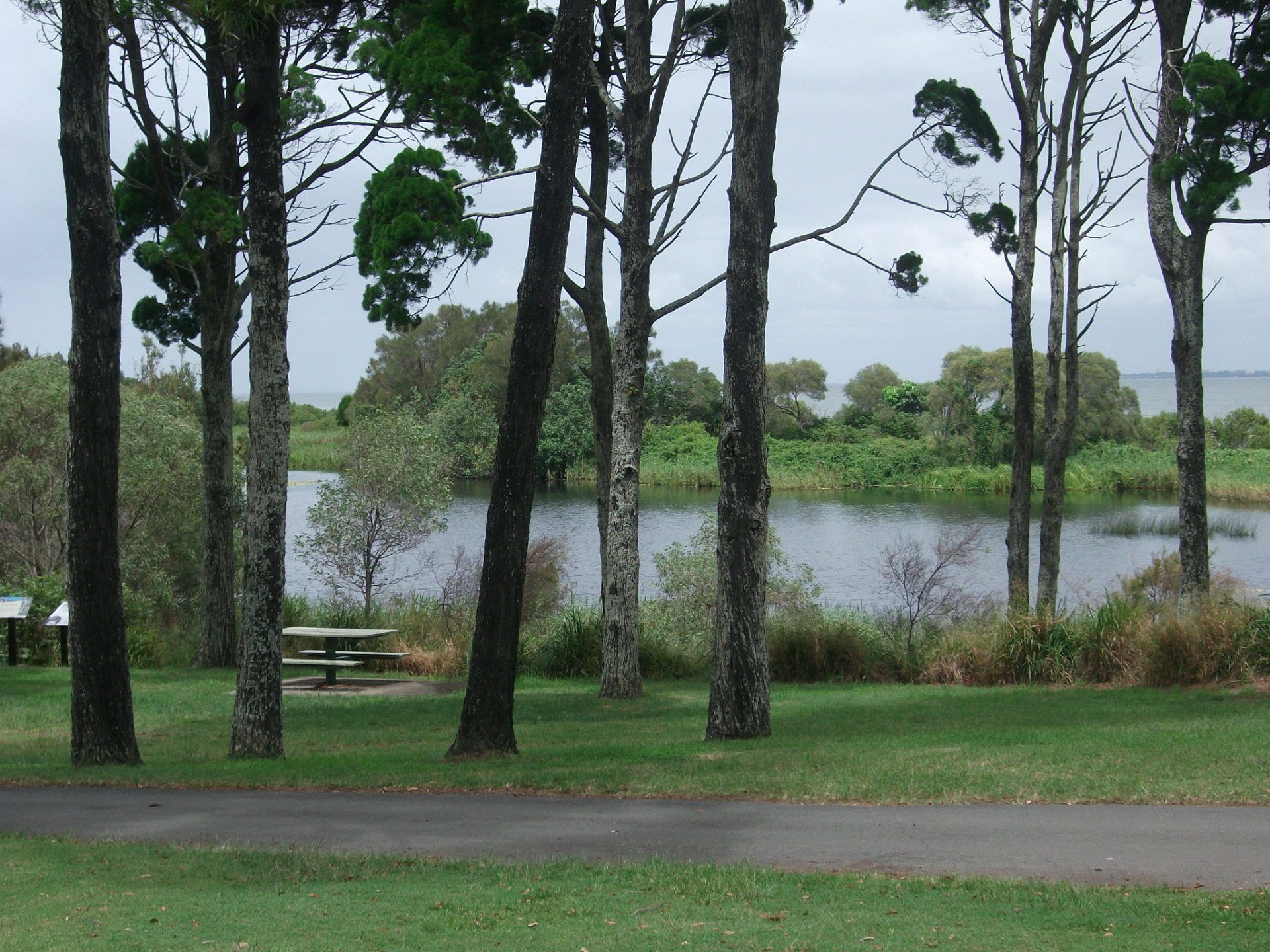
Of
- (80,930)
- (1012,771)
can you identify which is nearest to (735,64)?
(1012,771)

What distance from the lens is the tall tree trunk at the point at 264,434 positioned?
11242 millimetres

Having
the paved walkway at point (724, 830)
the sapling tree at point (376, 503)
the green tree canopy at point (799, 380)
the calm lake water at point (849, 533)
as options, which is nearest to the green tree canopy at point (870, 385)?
the green tree canopy at point (799, 380)

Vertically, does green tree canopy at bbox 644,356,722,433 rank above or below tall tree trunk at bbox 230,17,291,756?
above


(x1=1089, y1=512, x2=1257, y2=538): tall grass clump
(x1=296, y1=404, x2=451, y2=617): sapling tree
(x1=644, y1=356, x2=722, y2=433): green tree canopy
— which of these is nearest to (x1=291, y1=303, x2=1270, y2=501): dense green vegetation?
(x1=644, y1=356, x2=722, y2=433): green tree canopy

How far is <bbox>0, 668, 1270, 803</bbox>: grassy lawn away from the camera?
8.84 metres

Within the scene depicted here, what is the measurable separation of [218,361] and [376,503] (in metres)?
7.73

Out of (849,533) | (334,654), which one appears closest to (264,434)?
(334,654)

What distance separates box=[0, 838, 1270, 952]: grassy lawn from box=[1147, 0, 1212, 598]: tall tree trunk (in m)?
11.8

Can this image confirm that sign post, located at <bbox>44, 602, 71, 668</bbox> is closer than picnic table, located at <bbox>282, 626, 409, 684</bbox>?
No

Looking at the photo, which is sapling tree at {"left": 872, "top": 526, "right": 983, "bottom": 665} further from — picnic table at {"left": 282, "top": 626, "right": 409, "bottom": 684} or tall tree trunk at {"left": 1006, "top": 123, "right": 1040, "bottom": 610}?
picnic table at {"left": 282, "top": 626, "right": 409, "bottom": 684}

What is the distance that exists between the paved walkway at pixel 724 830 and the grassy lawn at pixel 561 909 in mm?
414

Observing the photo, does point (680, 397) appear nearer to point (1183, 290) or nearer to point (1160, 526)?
point (1160, 526)

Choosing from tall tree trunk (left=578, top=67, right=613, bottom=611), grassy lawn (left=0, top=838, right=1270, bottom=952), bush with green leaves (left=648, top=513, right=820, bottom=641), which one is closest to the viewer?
grassy lawn (left=0, top=838, right=1270, bottom=952)

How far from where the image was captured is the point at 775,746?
11.1 meters
